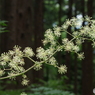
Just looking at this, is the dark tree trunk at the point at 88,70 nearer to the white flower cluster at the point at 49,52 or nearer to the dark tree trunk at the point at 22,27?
the dark tree trunk at the point at 22,27

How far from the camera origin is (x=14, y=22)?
24.7ft

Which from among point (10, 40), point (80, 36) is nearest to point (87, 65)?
point (10, 40)

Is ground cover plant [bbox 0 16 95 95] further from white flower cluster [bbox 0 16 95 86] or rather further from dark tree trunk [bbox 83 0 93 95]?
dark tree trunk [bbox 83 0 93 95]

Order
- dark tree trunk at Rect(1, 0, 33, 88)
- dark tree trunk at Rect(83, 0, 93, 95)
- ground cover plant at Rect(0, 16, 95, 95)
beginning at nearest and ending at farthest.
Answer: ground cover plant at Rect(0, 16, 95, 95) < dark tree trunk at Rect(1, 0, 33, 88) < dark tree trunk at Rect(83, 0, 93, 95)

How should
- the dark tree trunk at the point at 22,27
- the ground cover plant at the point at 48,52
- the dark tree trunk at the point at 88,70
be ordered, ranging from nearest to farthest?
the ground cover plant at the point at 48,52 < the dark tree trunk at the point at 22,27 < the dark tree trunk at the point at 88,70

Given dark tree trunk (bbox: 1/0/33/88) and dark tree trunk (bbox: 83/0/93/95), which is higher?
dark tree trunk (bbox: 1/0/33/88)

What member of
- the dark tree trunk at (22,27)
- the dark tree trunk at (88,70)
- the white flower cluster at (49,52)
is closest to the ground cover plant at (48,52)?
the white flower cluster at (49,52)

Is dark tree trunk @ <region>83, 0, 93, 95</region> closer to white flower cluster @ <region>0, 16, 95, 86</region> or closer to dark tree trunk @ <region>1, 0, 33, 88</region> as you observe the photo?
dark tree trunk @ <region>1, 0, 33, 88</region>

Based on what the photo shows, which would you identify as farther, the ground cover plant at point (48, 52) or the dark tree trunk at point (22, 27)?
the dark tree trunk at point (22, 27)

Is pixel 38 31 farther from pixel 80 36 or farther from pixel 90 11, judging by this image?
pixel 80 36

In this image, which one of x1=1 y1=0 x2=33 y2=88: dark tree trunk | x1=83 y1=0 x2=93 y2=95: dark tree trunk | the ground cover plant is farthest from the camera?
x1=83 y1=0 x2=93 y2=95: dark tree trunk

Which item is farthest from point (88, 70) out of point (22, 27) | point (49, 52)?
point (49, 52)

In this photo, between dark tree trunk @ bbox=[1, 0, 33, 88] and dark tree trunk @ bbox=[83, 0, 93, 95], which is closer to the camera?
dark tree trunk @ bbox=[1, 0, 33, 88]

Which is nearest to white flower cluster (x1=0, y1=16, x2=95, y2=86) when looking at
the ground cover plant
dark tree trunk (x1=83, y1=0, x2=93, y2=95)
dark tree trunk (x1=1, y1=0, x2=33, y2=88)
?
the ground cover plant
